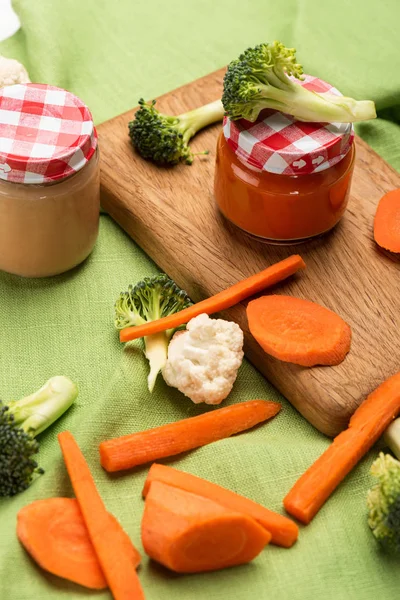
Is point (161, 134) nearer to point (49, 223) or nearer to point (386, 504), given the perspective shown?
point (49, 223)

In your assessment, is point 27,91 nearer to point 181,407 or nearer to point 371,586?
point 181,407

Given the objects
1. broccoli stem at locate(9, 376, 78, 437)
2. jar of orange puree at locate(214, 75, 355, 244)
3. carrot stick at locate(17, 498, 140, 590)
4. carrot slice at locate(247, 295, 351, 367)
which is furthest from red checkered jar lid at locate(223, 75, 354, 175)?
carrot stick at locate(17, 498, 140, 590)

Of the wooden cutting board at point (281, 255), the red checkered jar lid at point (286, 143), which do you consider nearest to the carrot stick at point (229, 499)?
the wooden cutting board at point (281, 255)

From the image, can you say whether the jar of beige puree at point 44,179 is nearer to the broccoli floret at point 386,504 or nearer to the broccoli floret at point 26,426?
the broccoli floret at point 26,426

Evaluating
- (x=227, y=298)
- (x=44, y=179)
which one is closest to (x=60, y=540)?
(x=227, y=298)

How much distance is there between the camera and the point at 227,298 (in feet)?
9.57

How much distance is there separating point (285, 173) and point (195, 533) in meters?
1.26

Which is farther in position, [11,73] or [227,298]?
[11,73]

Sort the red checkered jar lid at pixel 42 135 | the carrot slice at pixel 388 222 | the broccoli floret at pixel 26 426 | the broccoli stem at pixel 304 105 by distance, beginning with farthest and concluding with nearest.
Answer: the carrot slice at pixel 388 222
the broccoli stem at pixel 304 105
the red checkered jar lid at pixel 42 135
the broccoli floret at pixel 26 426

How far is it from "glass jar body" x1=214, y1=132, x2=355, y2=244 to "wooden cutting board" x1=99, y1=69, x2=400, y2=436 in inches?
3.8

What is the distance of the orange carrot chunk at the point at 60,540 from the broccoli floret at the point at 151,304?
2.20ft

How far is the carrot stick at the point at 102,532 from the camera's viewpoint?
7.40 feet

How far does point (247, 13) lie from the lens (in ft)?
13.6

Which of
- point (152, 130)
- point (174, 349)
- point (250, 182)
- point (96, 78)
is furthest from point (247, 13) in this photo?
point (174, 349)
